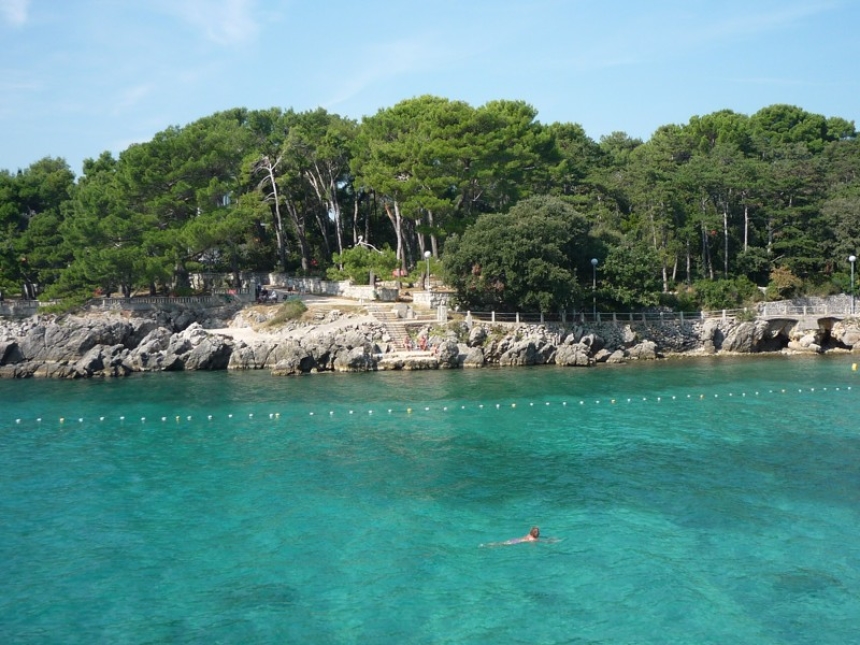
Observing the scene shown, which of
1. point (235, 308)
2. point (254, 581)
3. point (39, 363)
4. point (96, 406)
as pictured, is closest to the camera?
point (254, 581)

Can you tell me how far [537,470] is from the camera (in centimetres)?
2583

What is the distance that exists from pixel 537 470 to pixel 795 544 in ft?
28.3

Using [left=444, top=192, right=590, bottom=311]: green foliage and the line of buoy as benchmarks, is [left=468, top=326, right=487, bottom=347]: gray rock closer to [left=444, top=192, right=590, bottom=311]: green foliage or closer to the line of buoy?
[left=444, top=192, right=590, bottom=311]: green foliage

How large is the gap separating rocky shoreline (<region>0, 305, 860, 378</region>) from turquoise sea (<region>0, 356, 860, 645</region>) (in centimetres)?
912

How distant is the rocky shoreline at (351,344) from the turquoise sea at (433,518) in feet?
29.9

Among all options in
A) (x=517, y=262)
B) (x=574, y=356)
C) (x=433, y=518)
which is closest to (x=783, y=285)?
(x=574, y=356)

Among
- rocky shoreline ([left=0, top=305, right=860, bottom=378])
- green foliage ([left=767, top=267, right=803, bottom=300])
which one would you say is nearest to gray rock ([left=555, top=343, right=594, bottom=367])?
rocky shoreline ([left=0, top=305, right=860, bottom=378])

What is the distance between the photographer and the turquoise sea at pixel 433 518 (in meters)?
15.9

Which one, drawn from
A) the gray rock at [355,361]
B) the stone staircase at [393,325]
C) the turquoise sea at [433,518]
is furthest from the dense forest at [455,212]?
the turquoise sea at [433,518]

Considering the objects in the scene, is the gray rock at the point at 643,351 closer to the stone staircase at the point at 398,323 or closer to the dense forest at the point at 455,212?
the dense forest at the point at 455,212

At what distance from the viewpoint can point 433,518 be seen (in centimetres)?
2144

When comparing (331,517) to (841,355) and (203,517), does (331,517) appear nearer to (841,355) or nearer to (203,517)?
(203,517)

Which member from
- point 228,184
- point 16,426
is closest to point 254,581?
point 16,426

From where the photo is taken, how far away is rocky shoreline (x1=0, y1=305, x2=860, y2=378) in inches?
1847
